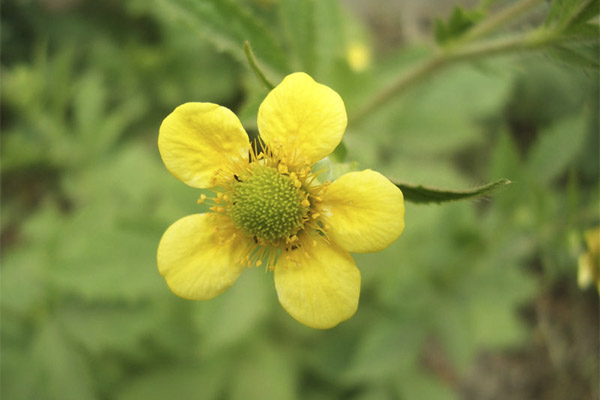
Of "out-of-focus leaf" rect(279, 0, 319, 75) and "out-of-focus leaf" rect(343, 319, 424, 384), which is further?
"out-of-focus leaf" rect(343, 319, 424, 384)

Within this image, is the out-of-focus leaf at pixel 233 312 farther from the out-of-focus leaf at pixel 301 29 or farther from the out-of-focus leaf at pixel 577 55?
the out-of-focus leaf at pixel 577 55

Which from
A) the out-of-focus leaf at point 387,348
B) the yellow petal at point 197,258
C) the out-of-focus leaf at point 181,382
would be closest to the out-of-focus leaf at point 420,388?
the out-of-focus leaf at point 387,348

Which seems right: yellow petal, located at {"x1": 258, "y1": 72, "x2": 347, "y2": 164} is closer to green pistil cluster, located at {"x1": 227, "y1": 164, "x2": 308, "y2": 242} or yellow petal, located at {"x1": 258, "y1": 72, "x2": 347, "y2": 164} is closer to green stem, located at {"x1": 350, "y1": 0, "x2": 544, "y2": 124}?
green pistil cluster, located at {"x1": 227, "y1": 164, "x2": 308, "y2": 242}

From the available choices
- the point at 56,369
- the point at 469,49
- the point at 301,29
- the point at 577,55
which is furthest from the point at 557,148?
the point at 56,369

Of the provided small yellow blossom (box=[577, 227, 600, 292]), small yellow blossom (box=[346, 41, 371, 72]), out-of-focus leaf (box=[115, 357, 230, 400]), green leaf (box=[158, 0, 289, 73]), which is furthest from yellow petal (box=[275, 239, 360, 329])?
small yellow blossom (box=[346, 41, 371, 72])

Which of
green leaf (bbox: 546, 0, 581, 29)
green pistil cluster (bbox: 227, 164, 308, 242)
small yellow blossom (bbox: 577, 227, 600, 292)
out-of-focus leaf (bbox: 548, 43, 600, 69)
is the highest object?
green leaf (bbox: 546, 0, 581, 29)

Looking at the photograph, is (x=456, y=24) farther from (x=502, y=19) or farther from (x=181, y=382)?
(x=181, y=382)
